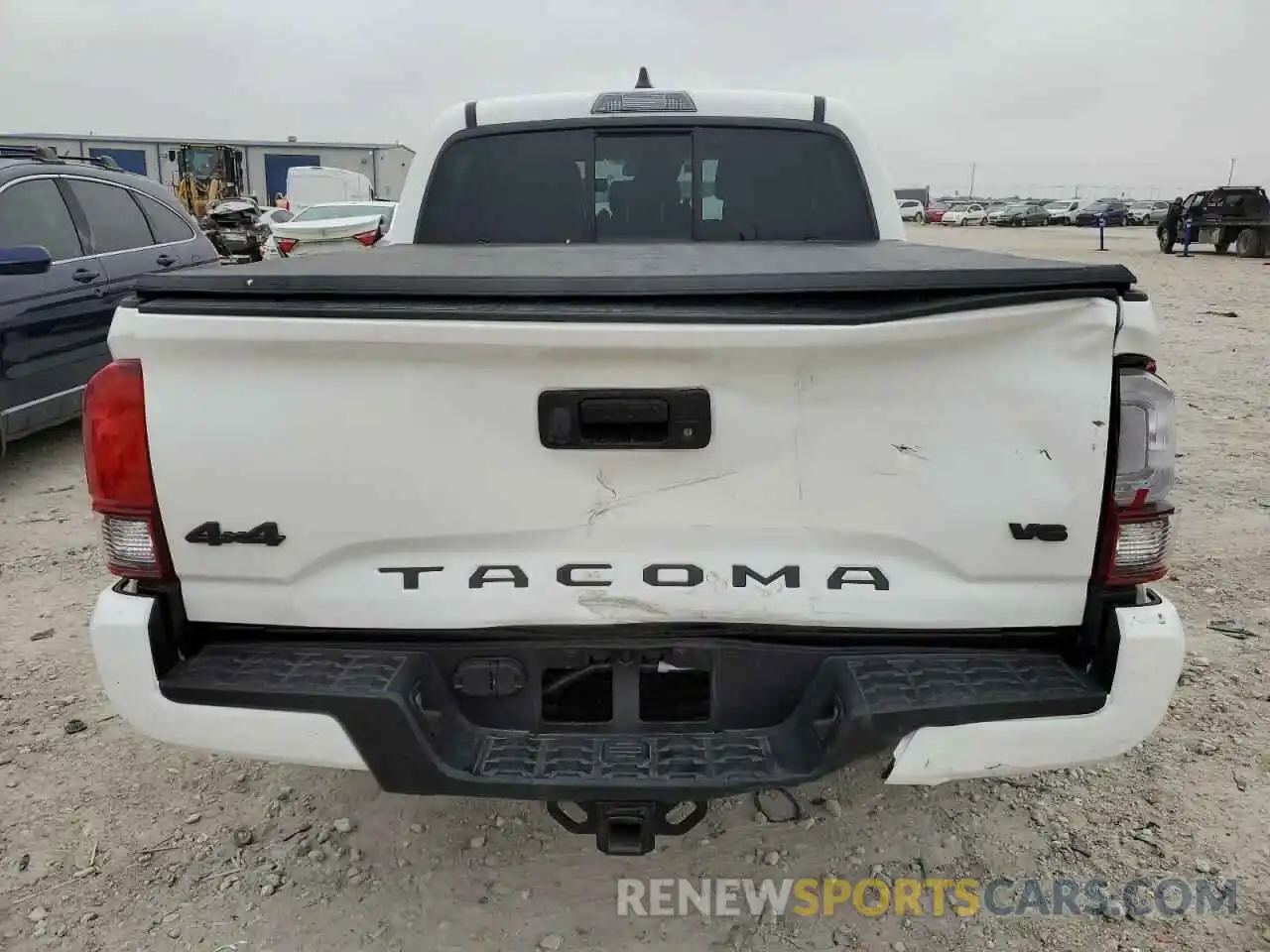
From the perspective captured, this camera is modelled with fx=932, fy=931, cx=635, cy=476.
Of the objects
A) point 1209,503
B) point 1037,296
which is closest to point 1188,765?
point 1037,296

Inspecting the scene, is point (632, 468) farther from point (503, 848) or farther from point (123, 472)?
point (503, 848)

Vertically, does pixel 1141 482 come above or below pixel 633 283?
below

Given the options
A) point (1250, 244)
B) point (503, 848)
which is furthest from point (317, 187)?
point (503, 848)

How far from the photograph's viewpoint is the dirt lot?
2.39m

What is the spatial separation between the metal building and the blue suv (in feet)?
101

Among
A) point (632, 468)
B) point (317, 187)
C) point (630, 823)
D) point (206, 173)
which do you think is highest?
point (206, 173)

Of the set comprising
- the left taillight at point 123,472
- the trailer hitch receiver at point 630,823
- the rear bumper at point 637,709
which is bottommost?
the trailer hitch receiver at point 630,823

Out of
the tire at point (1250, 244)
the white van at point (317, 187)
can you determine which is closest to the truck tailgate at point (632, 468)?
the white van at point (317, 187)

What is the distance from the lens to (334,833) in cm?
277

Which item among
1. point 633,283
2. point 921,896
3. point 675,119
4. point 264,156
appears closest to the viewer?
point 633,283

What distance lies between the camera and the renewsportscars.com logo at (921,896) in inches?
97.4

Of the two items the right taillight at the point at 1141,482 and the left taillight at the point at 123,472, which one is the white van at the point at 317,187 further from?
the right taillight at the point at 1141,482

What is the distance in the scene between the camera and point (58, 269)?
600 centimetres

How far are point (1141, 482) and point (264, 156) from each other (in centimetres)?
4263
